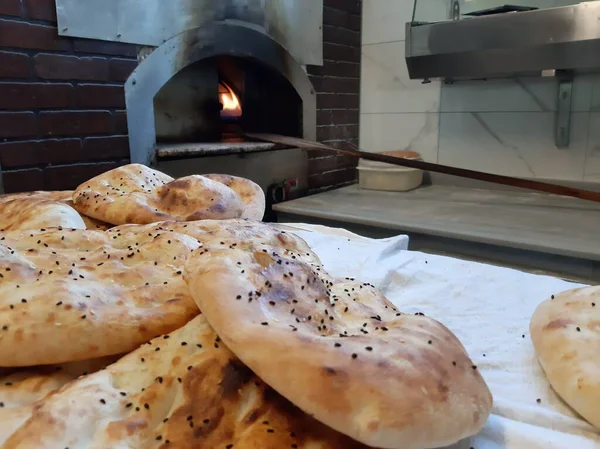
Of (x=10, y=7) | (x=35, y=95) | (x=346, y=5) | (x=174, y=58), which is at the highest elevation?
(x=346, y=5)

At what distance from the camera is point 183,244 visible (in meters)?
1.06

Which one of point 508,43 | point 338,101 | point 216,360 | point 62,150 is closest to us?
point 216,360

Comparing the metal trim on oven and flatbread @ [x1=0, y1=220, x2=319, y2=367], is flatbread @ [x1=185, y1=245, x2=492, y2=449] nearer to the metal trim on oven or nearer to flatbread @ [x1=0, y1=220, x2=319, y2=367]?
flatbread @ [x1=0, y1=220, x2=319, y2=367]

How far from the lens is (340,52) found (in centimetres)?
377

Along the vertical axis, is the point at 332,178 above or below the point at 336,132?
below

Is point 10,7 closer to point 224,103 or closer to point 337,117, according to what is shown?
point 224,103

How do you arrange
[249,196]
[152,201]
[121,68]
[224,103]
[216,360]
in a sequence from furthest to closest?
[224,103] → [121,68] → [249,196] → [152,201] → [216,360]

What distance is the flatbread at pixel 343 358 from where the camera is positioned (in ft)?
1.92

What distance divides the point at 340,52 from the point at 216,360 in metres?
3.43

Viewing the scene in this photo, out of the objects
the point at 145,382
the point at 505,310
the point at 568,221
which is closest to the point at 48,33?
the point at 145,382

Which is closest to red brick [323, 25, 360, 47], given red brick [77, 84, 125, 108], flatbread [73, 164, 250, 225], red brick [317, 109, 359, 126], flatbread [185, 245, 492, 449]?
red brick [317, 109, 359, 126]

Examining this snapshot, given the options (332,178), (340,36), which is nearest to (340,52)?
(340,36)

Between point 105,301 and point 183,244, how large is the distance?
273 mm

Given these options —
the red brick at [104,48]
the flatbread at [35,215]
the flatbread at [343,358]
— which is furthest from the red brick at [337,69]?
the flatbread at [343,358]
